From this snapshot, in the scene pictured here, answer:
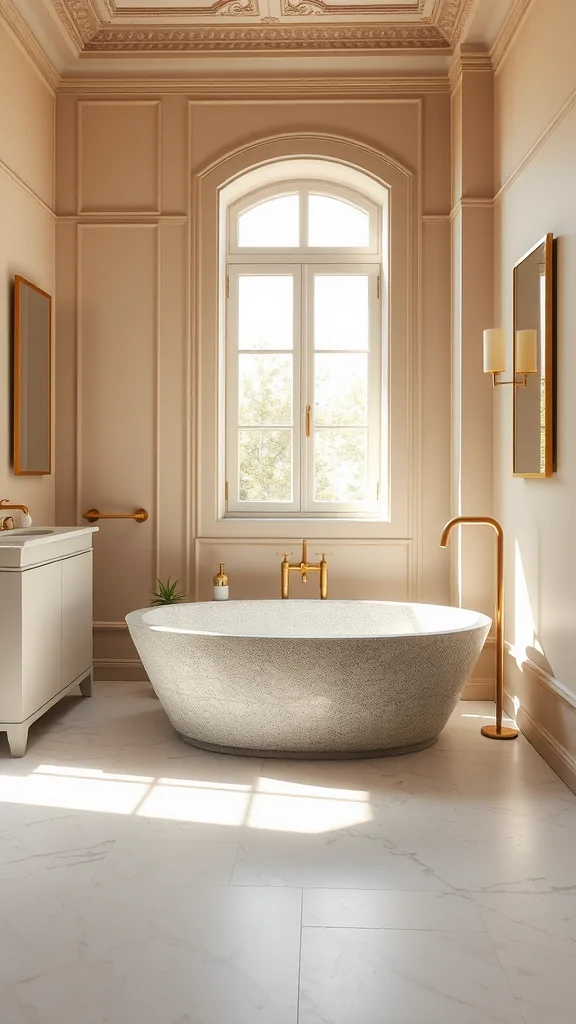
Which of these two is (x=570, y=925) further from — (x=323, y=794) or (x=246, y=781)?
(x=246, y=781)

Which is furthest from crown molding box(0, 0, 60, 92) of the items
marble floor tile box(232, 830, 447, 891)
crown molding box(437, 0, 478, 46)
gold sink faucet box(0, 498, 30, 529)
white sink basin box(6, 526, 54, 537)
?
marble floor tile box(232, 830, 447, 891)

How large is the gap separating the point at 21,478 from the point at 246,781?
5.53 ft

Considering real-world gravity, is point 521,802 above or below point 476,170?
below

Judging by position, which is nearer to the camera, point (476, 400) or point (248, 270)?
point (476, 400)

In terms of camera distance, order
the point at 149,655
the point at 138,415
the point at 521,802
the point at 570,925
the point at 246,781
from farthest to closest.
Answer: the point at 138,415
the point at 149,655
the point at 246,781
the point at 521,802
the point at 570,925

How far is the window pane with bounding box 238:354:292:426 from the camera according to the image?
13.3 feet

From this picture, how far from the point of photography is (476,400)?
3643mm

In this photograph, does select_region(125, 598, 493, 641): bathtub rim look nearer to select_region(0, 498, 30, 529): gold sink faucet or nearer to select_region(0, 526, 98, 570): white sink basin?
select_region(0, 526, 98, 570): white sink basin

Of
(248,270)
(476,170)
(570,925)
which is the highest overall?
(476,170)

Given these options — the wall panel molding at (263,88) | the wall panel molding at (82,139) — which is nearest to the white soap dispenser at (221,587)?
the wall panel molding at (82,139)

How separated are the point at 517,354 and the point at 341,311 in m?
1.29

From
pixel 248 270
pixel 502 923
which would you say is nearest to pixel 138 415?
pixel 248 270

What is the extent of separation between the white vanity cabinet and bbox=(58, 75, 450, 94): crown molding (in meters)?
2.08

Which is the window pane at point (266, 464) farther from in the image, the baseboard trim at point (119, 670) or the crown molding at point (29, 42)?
the crown molding at point (29, 42)
